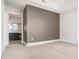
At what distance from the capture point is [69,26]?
583 centimetres

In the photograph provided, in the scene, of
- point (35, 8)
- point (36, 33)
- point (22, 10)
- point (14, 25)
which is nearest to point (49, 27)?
point (36, 33)

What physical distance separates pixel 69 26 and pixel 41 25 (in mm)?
2402

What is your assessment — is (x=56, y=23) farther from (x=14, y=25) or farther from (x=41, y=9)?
→ (x=14, y=25)

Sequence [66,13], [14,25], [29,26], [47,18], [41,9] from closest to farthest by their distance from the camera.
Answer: [29,26]
[41,9]
[47,18]
[66,13]
[14,25]

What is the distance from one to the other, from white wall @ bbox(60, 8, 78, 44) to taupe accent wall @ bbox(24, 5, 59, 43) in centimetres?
45

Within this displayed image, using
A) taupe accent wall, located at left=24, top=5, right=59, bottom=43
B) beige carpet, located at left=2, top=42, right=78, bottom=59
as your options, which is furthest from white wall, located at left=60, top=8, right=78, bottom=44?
beige carpet, located at left=2, top=42, right=78, bottom=59

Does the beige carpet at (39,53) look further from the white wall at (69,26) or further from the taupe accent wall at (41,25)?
the white wall at (69,26)

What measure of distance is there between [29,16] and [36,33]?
119 centimetres

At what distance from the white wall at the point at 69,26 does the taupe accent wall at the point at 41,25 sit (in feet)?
1.49

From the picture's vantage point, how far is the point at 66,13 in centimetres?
610

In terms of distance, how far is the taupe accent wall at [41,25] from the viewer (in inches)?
176

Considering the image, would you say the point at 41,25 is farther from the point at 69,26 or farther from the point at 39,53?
the point at 39,53

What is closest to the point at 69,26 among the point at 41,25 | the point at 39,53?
the point at 41,25

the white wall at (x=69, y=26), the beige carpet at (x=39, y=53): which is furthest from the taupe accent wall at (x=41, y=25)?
the beige carpet at (x=39, y=53)
